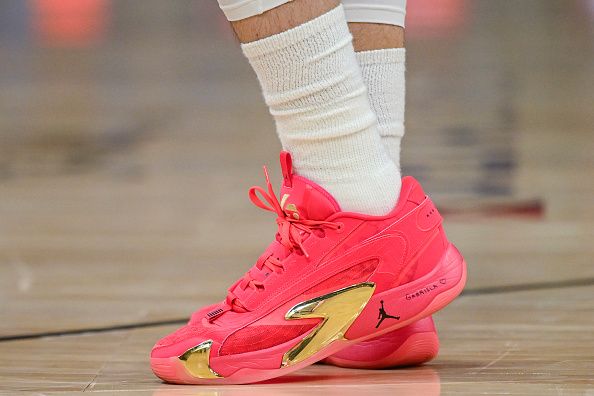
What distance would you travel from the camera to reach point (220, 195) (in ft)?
7.22

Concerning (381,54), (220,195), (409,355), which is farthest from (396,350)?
(220,195)

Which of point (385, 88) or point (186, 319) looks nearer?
point (385, 88)

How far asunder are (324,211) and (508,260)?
2.38ft

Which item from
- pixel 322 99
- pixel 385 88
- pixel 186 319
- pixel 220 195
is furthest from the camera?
pixel 220 195

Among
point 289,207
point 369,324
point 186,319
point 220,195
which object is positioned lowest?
point 220,195

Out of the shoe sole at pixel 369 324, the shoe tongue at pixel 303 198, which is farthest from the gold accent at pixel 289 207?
the shoe sole at pixel 369 324

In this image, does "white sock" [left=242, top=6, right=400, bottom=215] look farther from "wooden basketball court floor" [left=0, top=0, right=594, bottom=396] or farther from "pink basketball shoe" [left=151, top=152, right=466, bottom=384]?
"wooden basketball court floor" [left=0, top=0, right=594, bottom=396]

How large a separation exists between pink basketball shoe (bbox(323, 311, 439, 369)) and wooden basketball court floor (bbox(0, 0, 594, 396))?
0.01 m

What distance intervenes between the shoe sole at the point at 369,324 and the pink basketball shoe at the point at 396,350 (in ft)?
0.10

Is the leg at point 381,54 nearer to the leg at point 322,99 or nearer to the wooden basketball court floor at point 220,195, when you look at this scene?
the leg at point 322,99

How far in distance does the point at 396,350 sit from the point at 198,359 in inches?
7.4

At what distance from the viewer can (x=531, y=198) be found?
2086mm

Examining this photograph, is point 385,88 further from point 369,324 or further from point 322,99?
point 369,324

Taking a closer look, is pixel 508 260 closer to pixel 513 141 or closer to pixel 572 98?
pixel 513 141
